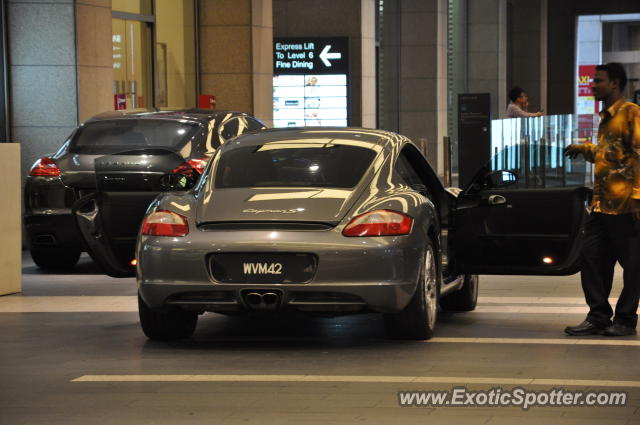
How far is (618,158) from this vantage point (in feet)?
28.1

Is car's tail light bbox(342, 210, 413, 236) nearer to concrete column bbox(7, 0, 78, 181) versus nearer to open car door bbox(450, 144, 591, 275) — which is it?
open car door bbox(450, 144, 591, 275)

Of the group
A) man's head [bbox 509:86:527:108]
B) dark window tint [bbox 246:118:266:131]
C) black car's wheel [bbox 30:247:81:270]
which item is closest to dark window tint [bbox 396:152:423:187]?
dark window tint [bbox 246:118:266:131]

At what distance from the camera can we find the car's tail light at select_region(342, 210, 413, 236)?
26.1ft

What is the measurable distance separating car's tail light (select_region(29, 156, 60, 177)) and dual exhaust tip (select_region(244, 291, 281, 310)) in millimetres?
5463

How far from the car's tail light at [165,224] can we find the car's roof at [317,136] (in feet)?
3.15

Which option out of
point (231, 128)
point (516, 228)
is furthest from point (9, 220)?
point (516, 228)

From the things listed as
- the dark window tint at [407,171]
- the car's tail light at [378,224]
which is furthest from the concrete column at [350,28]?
the car's tail light at [378,224]

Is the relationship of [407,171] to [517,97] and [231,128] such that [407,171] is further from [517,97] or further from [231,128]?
[517,97]

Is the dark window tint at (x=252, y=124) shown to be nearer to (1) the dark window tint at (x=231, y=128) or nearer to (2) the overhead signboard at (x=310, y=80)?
(1) the dark window tint at (x=231, y=128)

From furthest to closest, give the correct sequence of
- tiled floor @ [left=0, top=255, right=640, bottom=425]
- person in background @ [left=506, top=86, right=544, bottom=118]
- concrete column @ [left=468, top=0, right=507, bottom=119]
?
concrete column @ [left=468, top=0, right=507, bottom=119] < person in background @ [left=506, top=86, right=544, bottom=118] < tiled floor @ [left=0, top=255, right=640, bottom=425]

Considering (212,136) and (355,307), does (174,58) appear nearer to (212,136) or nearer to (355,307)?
(212,136)

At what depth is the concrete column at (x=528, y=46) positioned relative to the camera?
49.1m

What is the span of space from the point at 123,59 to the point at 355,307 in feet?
41.6

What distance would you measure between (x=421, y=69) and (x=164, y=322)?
2393cm
